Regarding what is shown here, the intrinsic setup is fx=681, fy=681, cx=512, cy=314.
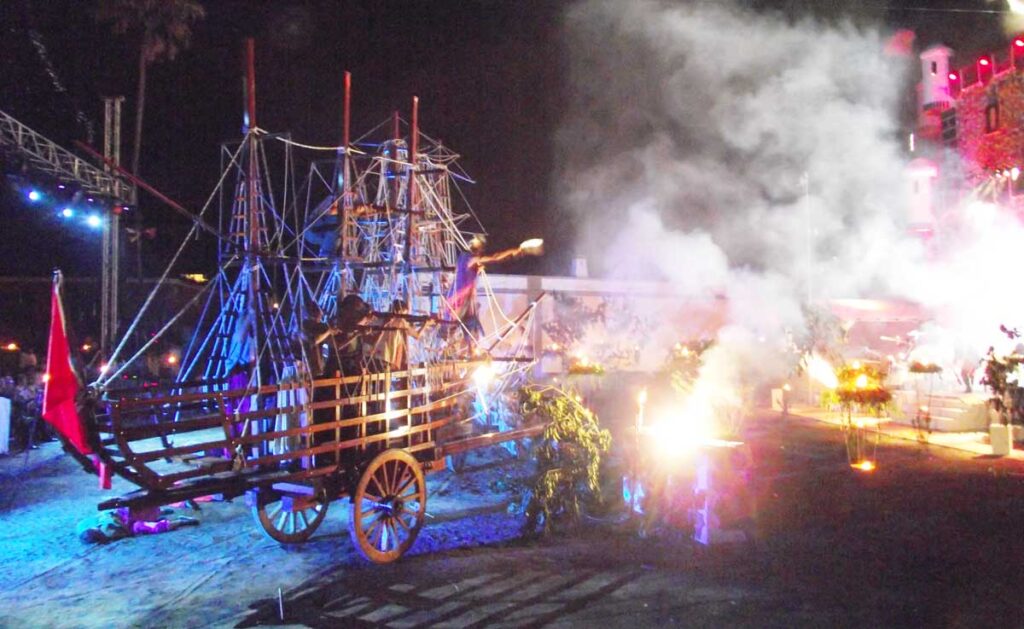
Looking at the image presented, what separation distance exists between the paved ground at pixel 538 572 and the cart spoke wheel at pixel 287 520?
16 cm

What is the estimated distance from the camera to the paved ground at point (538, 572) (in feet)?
17.5

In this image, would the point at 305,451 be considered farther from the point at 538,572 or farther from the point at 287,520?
the point at 538,572

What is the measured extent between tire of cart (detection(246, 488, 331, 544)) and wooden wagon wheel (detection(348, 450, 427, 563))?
0.40 metres

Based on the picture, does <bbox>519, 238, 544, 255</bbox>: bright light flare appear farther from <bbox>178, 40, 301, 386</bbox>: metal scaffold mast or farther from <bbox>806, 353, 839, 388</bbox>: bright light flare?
<bbox>806, 353, 839, 388</bbox>: bright light flare

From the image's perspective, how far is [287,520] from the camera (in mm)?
7344

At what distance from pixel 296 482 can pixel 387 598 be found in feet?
4.52

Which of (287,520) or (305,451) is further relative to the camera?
(287,520)

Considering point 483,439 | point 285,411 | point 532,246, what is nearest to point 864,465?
point 532,246

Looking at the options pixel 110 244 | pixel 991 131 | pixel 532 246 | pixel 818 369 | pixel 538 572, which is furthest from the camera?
pixel 991 131

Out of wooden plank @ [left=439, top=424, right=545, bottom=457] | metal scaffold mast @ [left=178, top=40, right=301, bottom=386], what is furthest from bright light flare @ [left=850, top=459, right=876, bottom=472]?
metal scaffold mast @ [left=178, top=40, right=301, bottom=386]

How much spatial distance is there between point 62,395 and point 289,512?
2.53 m

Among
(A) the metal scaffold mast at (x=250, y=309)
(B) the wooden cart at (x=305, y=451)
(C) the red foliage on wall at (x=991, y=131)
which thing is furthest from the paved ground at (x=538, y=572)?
(C) the red foliage on wall at (x=991, y=131)

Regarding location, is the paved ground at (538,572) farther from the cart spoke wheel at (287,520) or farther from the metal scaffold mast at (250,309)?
the metal scaffold mast at (250,309)

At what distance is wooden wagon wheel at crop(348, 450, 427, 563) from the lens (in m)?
6.35
